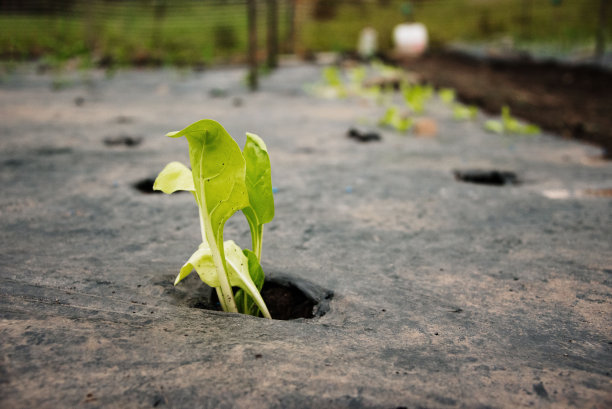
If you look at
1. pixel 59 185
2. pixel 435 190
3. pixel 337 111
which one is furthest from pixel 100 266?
pixel 337 111

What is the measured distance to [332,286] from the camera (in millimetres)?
1311

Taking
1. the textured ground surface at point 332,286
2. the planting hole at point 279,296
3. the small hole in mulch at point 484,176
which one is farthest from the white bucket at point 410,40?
the planting hole at point 279,296

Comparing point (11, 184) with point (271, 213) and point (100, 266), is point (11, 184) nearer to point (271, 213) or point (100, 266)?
point (100, 266)

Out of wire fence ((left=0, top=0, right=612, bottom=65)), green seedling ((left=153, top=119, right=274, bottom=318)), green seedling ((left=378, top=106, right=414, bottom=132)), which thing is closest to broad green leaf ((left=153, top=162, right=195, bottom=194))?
green seedling ((left=153, top=119, right=274, bottom=318))

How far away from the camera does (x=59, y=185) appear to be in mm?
2094

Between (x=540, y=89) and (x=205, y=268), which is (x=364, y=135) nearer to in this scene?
(x=205, y=268)

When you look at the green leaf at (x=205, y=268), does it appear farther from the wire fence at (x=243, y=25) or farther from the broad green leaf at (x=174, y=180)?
the wire fence at (x=243, y=25)

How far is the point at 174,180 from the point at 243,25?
471 inches

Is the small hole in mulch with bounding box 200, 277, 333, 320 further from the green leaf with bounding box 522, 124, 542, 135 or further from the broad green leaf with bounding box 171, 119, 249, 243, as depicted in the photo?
the green leaf with bounding box 522, 124, 542, 135

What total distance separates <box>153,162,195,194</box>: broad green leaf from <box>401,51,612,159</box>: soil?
9.12ft

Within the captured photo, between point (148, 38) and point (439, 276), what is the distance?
11228 millimetres

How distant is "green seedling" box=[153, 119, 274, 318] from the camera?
1.03 meters

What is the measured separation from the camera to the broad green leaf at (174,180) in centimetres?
109

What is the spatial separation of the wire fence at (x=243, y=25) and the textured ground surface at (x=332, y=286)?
4789 millimetres
